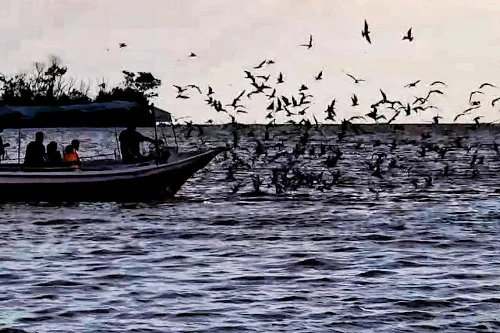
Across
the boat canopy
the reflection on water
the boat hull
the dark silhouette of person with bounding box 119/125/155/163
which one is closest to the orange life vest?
the boat hull

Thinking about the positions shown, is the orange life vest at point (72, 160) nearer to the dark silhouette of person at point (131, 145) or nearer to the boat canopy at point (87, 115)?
the dark silhouette of person at point (131, 145)

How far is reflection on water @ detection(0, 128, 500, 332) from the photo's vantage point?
55.3 feet

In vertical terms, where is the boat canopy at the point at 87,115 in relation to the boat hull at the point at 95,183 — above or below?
above

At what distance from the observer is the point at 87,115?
3762 cm

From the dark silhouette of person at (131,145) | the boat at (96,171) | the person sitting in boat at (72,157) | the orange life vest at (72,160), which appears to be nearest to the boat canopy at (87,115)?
the boat at (96,171)

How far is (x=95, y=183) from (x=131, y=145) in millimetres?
1753

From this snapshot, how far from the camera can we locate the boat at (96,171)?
34.6m

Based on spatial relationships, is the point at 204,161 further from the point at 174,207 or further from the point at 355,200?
the point at 355,200

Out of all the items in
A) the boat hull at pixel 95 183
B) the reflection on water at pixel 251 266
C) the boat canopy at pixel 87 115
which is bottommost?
the reflection on water at pixel 251 266

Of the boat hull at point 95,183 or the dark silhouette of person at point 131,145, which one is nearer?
the boat hull at point 95,183

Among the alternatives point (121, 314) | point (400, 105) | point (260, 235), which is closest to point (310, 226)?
point (260, 235)

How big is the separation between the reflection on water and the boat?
489mm

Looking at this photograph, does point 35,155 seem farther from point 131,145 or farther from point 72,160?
point 131,145

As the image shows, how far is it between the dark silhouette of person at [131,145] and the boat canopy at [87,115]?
1092mm
